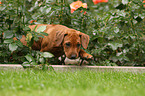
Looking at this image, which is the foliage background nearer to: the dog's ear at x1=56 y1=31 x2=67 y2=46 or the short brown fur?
the short brown fur

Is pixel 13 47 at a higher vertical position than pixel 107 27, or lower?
lower

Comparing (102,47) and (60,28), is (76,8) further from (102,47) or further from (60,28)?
(102,47)

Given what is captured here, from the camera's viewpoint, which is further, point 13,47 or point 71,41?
point 71,41

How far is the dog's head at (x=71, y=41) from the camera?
2.92 m

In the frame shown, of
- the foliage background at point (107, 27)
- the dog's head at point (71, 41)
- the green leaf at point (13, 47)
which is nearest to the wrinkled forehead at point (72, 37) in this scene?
the dog's head at point (71, 41)

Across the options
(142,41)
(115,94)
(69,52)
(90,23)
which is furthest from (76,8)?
(115,94)

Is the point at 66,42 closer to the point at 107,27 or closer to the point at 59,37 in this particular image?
the point at 59,37

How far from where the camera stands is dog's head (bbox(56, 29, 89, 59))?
2918mm

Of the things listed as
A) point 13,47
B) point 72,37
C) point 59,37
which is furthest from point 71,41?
point 13,47

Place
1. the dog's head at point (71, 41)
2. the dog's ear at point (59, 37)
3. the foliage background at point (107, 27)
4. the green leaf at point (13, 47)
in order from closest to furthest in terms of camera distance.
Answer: the green leaf at point (13, 47) → the dog's head at point (71, 41) → the dog's ear at point (59, 37) → the foliage background at point (107, 27)

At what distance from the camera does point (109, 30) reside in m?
3.55

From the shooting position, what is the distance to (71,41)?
2.96 m

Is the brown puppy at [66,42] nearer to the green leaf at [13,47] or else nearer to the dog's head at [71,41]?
the dog's head at [71,41]

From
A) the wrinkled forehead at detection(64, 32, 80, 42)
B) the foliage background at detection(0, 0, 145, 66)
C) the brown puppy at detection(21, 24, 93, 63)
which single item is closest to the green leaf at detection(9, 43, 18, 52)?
the brown puppy at detection(21, 24, 93, 63)
